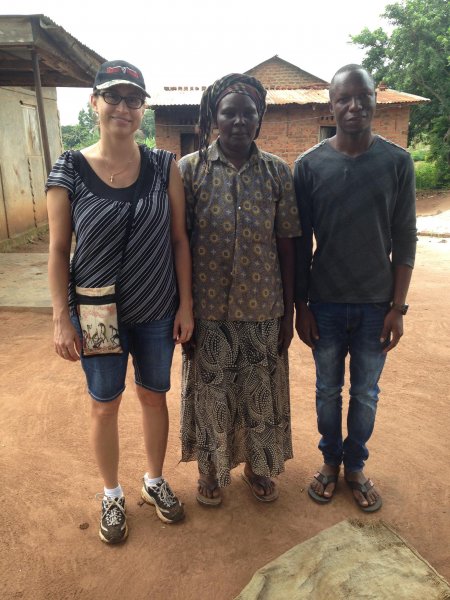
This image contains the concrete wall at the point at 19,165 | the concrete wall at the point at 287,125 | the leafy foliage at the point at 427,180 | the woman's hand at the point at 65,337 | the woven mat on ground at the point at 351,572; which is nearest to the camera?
the woven mat on ground at the point at 351,572

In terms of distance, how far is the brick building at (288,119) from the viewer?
1255 cm

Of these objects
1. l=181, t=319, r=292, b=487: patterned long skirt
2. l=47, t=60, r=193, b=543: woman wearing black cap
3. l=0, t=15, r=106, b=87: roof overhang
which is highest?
l=0, t=15, r=106, b=87: roof overhang

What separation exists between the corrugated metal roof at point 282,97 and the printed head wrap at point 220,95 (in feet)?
35.8

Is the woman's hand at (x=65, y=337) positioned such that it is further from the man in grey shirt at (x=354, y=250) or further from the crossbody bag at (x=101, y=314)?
the man in grey shirt at (x=354, y=250)

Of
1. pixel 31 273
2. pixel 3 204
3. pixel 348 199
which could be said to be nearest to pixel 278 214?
pixel 348 199

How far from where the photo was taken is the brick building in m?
12.6

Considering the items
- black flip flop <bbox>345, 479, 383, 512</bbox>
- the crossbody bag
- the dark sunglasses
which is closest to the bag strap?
the crossbody bag

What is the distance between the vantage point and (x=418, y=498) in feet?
7.70

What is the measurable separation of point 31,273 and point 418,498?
561 centimetres

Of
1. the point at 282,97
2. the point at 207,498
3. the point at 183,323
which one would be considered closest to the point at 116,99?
the point at 183,323

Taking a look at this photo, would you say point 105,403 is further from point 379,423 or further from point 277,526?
point 379,423

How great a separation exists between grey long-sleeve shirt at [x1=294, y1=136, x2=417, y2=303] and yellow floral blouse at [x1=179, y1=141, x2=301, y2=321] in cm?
11

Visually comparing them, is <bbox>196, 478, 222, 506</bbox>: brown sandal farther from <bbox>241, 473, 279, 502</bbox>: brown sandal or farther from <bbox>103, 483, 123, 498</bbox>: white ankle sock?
<bbox>103, 483, 123, 498</bbox>: white ankle sock

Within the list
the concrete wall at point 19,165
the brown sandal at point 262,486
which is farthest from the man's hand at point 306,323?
the concrete wall at point 19,165
